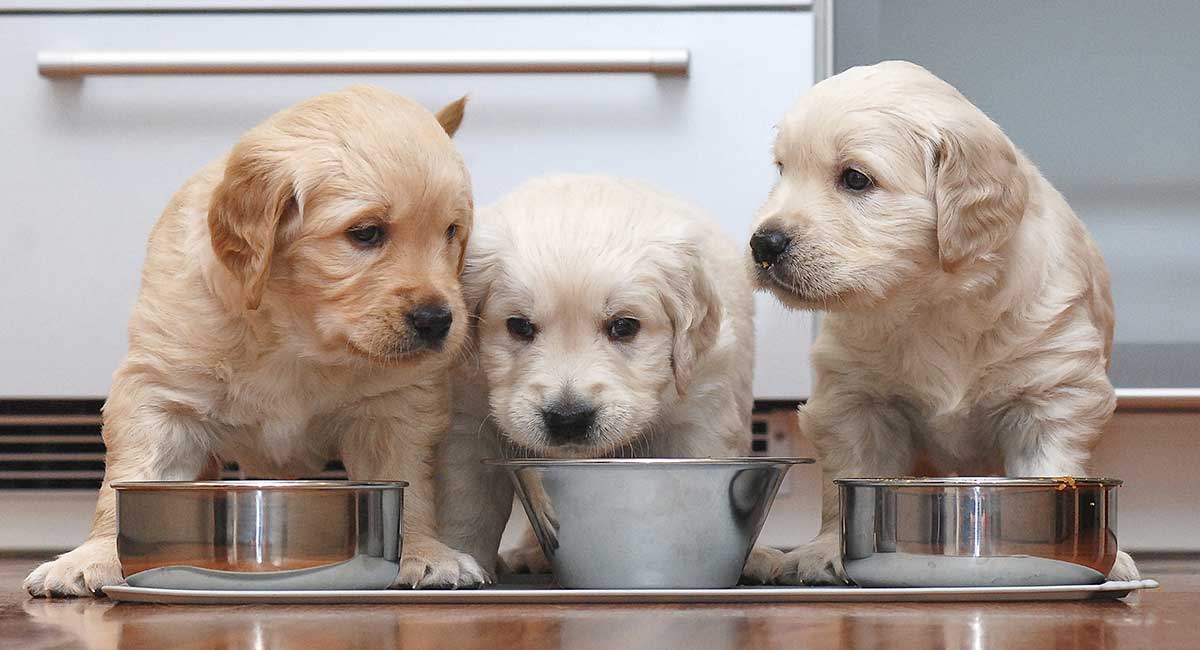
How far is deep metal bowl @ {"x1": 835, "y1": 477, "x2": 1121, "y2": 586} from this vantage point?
2107 mm

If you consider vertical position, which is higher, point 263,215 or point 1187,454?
point 263,215

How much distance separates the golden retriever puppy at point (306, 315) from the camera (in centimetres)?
233

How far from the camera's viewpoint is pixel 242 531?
2.06m

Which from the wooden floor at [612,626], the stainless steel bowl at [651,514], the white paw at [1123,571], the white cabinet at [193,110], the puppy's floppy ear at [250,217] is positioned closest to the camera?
the wooden floor at [612,626]

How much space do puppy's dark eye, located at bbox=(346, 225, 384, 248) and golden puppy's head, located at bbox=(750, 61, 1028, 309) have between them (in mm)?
659

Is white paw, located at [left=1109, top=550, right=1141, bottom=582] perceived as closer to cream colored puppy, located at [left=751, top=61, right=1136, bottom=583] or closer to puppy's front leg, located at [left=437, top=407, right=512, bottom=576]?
cream colored puppy, located at [left=751, top=61, right=1136, bottom=583]

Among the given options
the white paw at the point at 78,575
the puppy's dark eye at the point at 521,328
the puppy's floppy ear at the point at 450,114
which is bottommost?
the white paw at the point at 78,575

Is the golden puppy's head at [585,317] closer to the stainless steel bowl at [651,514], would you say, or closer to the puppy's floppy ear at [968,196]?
the stainless steel bowl at [651,514]

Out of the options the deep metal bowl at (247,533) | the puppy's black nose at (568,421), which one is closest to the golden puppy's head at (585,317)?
the puppy's black nose at (568,421)

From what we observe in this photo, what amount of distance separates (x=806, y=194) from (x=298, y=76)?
1252 millimetres

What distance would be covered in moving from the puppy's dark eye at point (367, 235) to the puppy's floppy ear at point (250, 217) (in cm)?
11

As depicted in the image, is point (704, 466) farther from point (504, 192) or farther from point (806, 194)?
point (504, 192)

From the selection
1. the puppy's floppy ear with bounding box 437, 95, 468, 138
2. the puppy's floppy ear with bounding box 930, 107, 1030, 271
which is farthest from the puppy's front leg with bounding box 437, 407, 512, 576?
the puppy's floppy ear with bounding box 930, 107, 1030, 271

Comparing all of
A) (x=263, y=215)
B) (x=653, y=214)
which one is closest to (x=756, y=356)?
(x=653, y=214)
